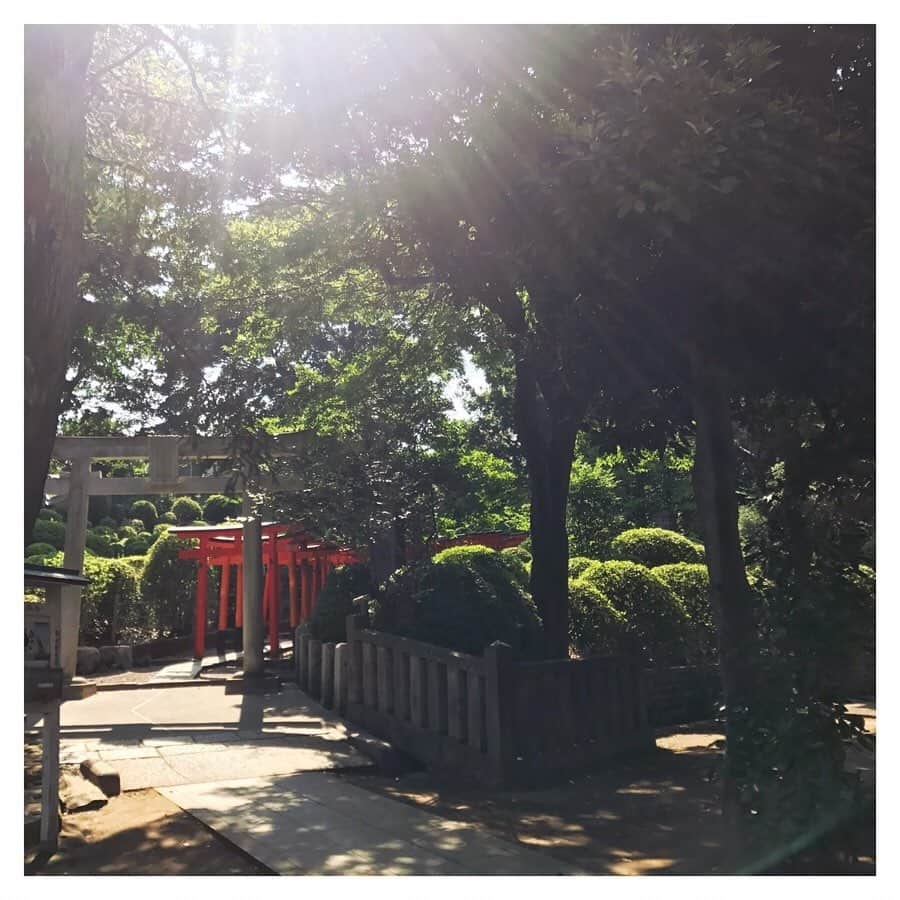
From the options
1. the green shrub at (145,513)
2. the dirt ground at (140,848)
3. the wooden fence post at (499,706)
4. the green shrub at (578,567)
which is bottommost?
the dirt ground at (140,848)

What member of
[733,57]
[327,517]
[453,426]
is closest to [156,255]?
[327,517]

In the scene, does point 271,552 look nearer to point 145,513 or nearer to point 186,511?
point 145,513

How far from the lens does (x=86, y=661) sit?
14406 millimetres

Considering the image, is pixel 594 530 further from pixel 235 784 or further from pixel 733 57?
pixel 733 57

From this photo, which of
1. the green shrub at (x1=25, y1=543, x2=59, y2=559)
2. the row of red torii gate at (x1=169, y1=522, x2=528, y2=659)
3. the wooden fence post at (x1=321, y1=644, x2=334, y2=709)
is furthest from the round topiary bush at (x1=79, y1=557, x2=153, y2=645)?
the wooden fence post at (x1=321, y1=644, x2=334, y2=709)

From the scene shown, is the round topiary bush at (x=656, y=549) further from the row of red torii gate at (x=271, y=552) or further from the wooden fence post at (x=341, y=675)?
the wooden fence post at (x=341, y=675)

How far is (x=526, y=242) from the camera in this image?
5445 mm

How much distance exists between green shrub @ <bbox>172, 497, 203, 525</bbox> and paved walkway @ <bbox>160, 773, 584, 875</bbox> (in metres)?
21.0

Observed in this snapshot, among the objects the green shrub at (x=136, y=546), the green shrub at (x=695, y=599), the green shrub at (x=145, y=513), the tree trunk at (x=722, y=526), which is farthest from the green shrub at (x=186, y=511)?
the tree trunk at (x=722, y=526)

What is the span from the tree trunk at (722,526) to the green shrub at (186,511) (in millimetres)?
22757

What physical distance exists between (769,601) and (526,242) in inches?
102

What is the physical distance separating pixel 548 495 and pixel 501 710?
298 centimetres

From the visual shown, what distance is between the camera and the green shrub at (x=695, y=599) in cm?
1066

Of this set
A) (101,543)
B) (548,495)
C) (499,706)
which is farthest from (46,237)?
(101,543)
